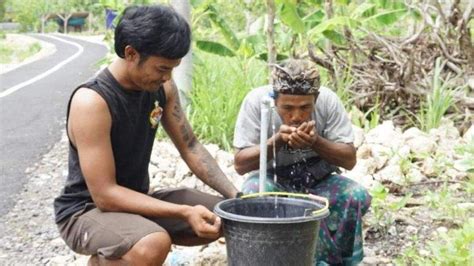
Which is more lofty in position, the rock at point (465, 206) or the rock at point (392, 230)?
the rock at point (465, 206)

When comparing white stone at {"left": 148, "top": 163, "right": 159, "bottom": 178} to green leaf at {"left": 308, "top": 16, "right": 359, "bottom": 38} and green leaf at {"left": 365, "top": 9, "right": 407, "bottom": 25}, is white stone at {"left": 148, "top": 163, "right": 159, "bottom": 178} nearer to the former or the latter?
green leaf at {"left": 308, "top": 16, "right": 359, "bottom": 38}

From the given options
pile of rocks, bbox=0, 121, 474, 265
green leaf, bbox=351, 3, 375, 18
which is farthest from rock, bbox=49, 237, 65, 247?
green leaf, bbox=351, 3, 375, 18

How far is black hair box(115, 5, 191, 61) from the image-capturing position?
256 cm

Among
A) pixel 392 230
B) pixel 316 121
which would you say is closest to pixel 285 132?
pixel 316 121

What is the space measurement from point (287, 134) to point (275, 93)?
227 mm

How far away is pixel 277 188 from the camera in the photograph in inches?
128

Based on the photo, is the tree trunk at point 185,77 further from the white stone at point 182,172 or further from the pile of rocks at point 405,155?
the pile of rocks at point 405,155

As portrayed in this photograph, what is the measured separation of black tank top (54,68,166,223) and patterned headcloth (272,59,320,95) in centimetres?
53

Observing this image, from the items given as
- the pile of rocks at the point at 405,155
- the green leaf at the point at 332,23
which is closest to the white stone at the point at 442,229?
the pile of rocks at the point at 405,155

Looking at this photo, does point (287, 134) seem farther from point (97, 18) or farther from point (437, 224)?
point (97, 18)

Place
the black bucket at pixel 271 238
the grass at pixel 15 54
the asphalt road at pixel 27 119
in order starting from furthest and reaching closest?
the grass at pixel 15 54 → the asphalt road at pixel 27 119 → the black bucket at pixel 271 238

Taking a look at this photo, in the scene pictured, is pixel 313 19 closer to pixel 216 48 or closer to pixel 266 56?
pixel 266 56

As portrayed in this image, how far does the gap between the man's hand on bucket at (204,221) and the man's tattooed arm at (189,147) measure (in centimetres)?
41

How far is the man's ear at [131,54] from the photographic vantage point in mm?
2618
